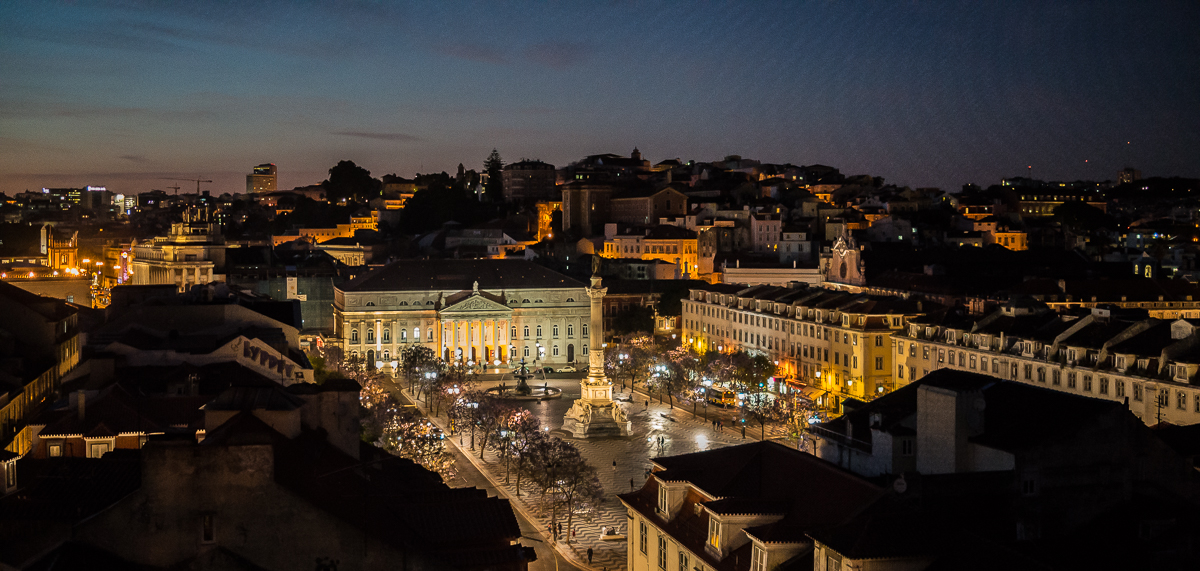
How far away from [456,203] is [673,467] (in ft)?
471

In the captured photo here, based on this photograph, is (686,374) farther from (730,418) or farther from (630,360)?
(630,360)

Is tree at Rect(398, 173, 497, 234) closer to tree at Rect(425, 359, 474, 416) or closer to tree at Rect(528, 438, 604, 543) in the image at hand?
tree at Rect(425, 359, 474, 416)

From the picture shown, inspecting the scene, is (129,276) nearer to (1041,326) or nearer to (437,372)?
(437,372)

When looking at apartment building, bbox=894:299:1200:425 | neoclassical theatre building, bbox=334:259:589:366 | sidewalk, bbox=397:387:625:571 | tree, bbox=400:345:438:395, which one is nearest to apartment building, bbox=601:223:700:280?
neoclassical theatre building, bbox=334:259:589:366

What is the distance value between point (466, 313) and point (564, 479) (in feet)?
193

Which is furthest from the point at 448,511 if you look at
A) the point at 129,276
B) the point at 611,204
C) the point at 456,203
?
the point at 456,203

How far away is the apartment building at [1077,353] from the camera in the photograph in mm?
47781

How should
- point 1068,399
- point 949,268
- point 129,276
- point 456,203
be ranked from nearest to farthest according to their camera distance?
point 1068,399
point 949,268
point 129,276
point 456,203

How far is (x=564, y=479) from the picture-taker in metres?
43.3

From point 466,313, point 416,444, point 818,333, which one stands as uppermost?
point 818,333

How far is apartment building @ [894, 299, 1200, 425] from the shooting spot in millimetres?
47781

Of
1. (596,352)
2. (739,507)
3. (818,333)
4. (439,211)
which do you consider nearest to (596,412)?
(596,352)

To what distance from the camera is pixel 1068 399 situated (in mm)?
27891

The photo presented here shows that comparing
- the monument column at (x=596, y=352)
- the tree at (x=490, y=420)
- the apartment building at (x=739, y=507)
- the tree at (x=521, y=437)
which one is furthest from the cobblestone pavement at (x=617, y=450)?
the apartment building at (x=739, y=507)
